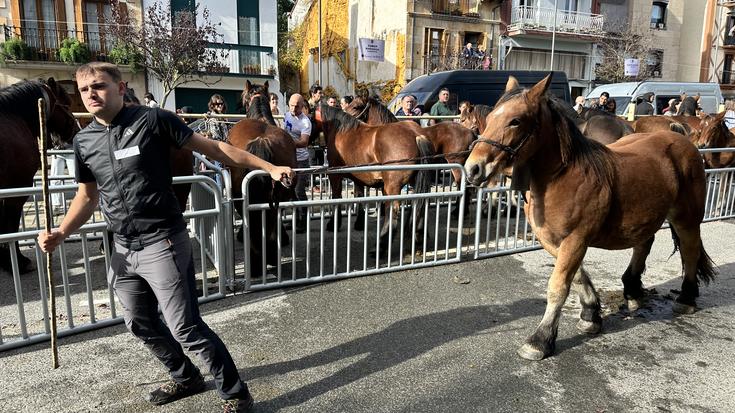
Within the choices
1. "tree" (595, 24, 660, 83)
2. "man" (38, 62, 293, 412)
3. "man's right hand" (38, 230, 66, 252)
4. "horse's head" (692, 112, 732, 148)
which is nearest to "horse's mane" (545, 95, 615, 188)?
"man" (38, 62, 293, 412)

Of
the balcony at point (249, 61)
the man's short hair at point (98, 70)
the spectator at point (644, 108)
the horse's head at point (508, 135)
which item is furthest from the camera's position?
the balcony at point (249, 61)

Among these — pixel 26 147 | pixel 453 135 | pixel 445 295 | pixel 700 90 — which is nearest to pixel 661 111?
pixel 700 90

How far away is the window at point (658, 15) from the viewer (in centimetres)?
3114

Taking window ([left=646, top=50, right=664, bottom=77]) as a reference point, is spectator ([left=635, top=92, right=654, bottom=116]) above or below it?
below

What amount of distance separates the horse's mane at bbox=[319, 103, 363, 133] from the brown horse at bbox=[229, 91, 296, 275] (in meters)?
1.25

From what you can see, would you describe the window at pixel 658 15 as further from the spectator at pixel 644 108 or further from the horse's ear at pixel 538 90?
the horse's ear at pixel 538 90

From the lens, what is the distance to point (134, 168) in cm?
243

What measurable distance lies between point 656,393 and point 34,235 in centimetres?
441

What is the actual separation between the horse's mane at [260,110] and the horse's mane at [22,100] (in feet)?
7.81

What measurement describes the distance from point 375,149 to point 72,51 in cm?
1804

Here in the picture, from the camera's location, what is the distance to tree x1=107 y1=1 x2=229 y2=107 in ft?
56.9

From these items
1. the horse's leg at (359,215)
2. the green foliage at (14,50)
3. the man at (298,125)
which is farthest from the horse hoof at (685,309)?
the green foliage at (14,50)

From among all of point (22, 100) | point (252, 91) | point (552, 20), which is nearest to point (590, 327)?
point (252, 91)

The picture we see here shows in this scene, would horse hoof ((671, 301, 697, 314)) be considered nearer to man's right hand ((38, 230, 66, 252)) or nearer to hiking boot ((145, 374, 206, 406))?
hiking boot ((145, 374, 206, 406))
